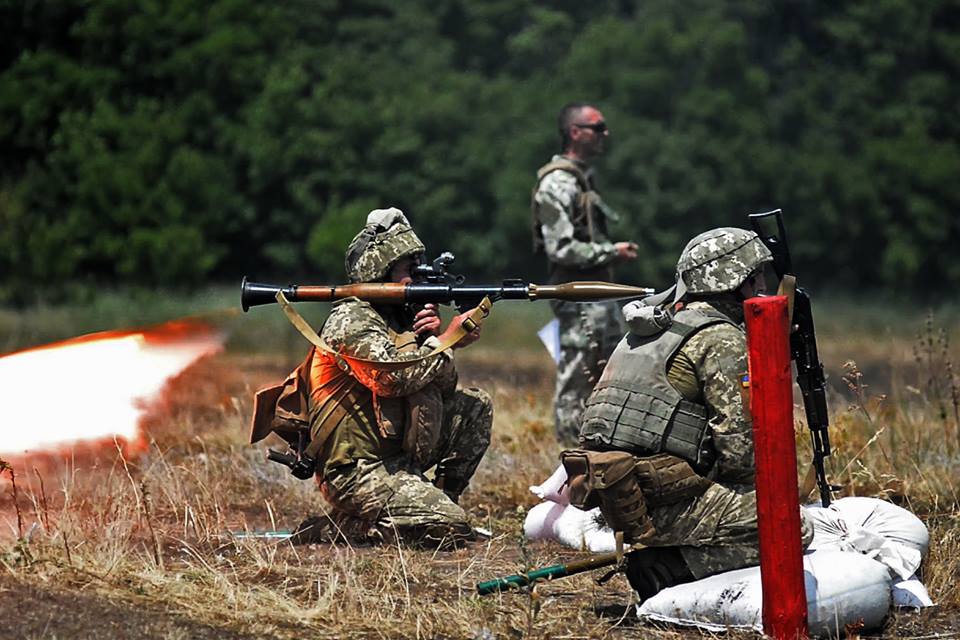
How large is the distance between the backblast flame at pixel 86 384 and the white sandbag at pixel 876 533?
3908mm

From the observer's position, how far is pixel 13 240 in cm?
2555

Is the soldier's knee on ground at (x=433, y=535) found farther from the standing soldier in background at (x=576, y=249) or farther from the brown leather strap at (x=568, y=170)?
the brown leather strap at (x=568, y=170)

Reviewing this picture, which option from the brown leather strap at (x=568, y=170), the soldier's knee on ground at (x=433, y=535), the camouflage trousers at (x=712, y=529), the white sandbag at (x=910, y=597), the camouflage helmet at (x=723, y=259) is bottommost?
the white sandbag at (x=910, y=597)

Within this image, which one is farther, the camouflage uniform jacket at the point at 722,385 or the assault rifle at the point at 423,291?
the assault rifle at the point at 423,291

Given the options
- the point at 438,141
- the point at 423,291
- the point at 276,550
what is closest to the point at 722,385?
the point at 423,291

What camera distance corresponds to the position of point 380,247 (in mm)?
7660

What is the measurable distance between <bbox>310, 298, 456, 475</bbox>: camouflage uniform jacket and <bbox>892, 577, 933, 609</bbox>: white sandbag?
2.40m

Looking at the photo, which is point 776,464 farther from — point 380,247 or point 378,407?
point 380,247

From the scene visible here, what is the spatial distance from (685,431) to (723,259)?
0.70 m

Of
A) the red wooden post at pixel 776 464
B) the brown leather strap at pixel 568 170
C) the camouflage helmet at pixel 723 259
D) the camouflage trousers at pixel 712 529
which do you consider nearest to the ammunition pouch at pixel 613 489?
the camouflage trousers at pixel 712 529

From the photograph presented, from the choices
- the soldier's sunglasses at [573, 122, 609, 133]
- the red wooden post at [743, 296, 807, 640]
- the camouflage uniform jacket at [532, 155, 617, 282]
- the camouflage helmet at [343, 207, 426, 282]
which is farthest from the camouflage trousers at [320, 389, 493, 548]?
the soldier's sunglasses at [573, 122, 609, 133]

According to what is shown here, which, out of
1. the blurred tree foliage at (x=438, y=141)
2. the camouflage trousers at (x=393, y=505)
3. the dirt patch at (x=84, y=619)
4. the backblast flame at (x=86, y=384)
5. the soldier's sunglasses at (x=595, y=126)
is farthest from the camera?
the blurred tree foliage at (x=438, y=141)

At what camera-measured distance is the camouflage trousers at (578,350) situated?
1009 cm

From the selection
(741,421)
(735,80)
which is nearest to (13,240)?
(735,80)
